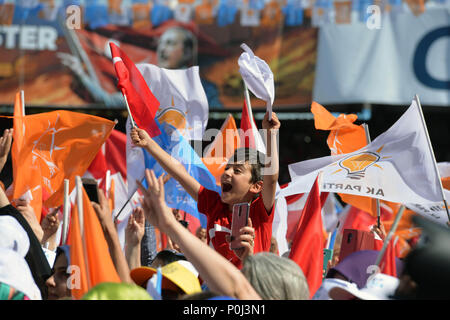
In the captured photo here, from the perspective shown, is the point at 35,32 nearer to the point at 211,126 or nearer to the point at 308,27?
the point at 211,126

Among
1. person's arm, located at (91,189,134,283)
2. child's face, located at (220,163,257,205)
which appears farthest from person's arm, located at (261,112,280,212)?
person's arm, located at (91,189,134,283)

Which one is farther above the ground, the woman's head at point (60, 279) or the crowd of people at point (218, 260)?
the crowd of people at point (218, 260)

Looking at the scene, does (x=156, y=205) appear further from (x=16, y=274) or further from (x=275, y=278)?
(x=16, y=274)

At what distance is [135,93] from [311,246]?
1.61 meters

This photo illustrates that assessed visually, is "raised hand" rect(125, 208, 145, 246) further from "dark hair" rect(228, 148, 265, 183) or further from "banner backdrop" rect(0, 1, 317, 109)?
"banner backdrop" rect(0, 1, 317, 109)

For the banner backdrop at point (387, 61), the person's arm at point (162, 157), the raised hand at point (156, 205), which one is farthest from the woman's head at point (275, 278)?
the banner backdrop at point (387, 61)

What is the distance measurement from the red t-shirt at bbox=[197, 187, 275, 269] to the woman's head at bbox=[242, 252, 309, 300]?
1.13 metres

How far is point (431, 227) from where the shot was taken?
8.02 feet

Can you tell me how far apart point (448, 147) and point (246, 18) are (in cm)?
487

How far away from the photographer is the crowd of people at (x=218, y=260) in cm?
234

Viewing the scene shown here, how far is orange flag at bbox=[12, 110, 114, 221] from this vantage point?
5270 millimetres

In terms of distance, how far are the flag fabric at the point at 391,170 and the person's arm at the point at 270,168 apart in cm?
143
